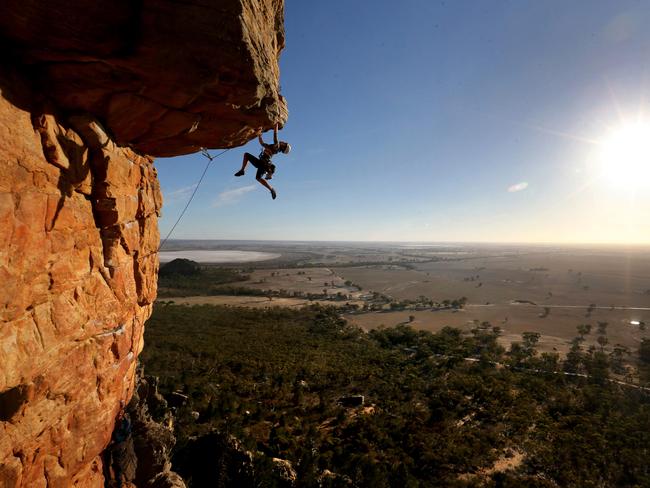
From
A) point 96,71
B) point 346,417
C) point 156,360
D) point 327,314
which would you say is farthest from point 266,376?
point 327,314

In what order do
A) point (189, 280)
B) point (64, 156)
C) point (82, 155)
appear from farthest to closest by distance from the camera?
1. point (189, 280)
2. point (82, 155)
3. point (64, 156)

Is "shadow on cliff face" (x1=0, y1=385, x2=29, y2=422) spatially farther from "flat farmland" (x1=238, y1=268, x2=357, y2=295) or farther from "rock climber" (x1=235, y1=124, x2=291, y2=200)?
"flat farmland" (x1=238, y1=268, x2=357, y2=295)

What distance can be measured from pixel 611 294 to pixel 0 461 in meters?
116

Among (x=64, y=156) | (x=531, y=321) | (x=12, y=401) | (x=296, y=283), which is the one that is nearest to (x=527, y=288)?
(x=531, y=321)

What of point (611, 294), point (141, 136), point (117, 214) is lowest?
point (611, 294)

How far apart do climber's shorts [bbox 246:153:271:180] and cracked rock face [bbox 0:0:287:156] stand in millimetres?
1900

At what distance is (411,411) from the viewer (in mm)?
20047

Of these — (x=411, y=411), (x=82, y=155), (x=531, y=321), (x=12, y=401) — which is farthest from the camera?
(x=531, y=321)

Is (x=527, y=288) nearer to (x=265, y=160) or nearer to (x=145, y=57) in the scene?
(x=265, y=160)

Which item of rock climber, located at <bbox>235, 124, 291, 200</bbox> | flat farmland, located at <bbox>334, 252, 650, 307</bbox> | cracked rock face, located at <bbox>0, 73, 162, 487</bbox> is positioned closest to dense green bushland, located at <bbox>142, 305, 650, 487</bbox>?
cracked rock face, located at <bbox>0, 73, 162, 487</bbox>

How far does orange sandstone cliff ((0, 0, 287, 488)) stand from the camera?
14.7 ft

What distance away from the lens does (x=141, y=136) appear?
22.0 feet

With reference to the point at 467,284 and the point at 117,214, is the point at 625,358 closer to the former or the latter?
the point at 117,214

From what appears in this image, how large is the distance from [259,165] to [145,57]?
3667 mm
